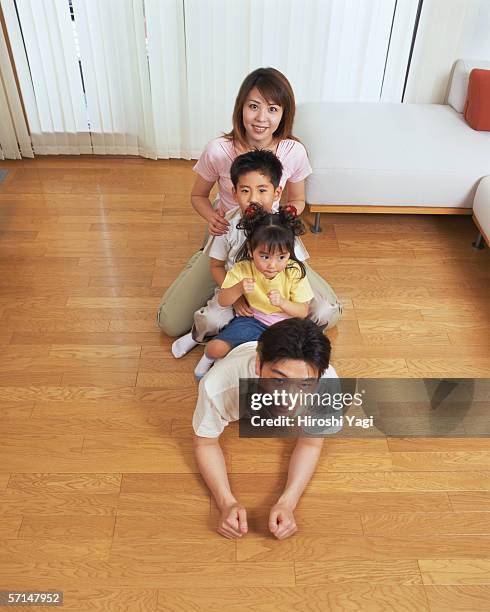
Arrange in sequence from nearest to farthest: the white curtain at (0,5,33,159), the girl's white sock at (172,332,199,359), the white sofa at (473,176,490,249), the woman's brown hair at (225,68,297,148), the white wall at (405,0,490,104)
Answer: the woman's brown hair at (225,68,297,148) → the girl's white sock at (172,332,199,359) → the white sofa at (473,176,490,249) → the white wall at (405,0,490,104) → the white curtain at (0,5,33,159)

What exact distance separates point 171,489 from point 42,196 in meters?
1.77

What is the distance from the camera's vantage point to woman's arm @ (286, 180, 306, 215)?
6.48ft

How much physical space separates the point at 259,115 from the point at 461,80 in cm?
147

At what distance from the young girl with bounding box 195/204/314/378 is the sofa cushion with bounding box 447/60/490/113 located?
1554 millimetres

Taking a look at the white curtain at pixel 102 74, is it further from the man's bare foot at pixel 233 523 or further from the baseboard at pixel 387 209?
the man's bare foot at pixel 233 523

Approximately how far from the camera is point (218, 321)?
5.84 feet

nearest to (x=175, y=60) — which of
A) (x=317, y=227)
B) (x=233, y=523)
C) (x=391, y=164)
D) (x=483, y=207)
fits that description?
(x=317, y=227)

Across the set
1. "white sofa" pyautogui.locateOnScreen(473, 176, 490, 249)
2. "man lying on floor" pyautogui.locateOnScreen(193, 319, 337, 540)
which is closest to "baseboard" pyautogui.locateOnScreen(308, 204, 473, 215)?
"white sofa" pyautogui.locateOnScreen(473, 176, 490, 249)

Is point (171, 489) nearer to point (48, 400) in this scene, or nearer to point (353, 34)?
point (48, 400)

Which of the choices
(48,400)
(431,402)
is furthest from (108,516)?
(431,402)

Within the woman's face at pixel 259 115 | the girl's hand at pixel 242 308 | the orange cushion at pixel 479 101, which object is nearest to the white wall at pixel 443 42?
the orange cushion at pixel 479 101

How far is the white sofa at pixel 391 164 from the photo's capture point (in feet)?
7.50

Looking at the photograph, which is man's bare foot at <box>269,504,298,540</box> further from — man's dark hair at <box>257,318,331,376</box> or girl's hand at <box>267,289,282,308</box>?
girl's hand at <box>267,289,282,308</box>

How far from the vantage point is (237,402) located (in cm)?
154
